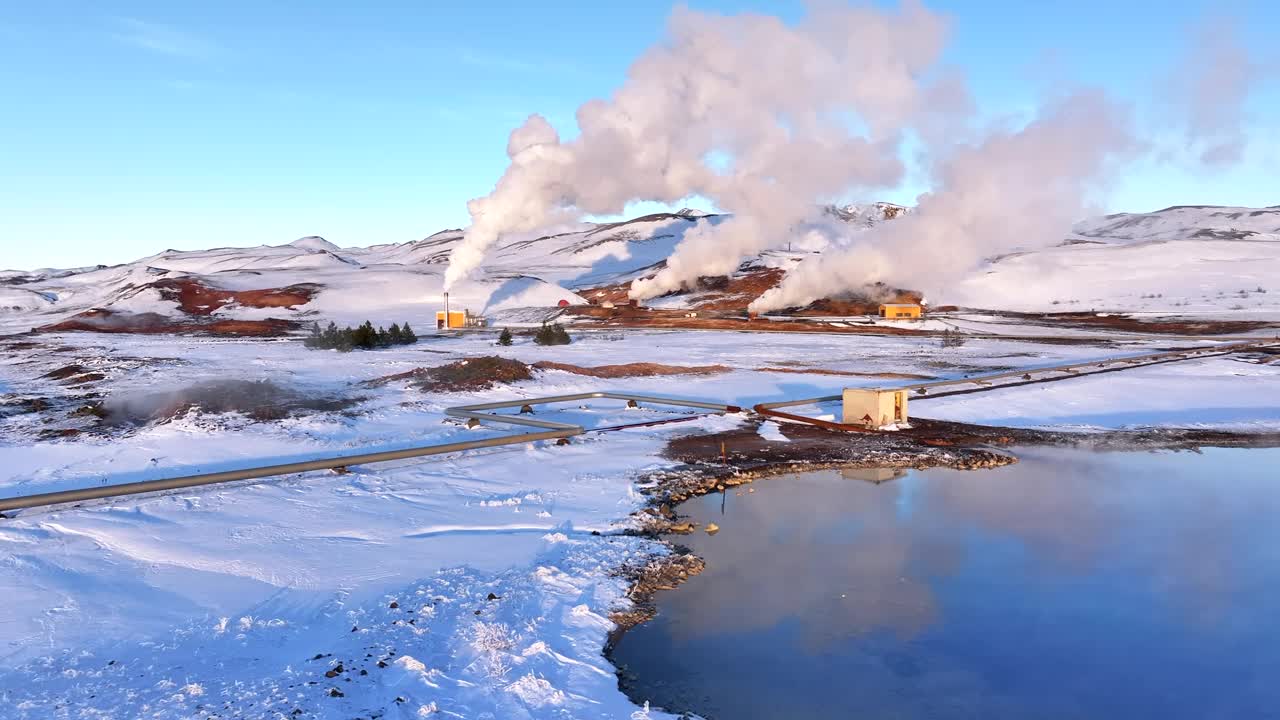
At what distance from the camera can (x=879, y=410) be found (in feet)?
53.4

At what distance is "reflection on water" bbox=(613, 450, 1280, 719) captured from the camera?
613 cm

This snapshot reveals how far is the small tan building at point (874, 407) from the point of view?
640 inches

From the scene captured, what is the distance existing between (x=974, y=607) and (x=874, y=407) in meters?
8.85

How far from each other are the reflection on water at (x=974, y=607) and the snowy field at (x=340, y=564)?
36.9 inches

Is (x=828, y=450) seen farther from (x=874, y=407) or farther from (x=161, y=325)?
(x=161, y=325)

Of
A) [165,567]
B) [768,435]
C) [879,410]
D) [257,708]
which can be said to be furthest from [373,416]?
[257,708]

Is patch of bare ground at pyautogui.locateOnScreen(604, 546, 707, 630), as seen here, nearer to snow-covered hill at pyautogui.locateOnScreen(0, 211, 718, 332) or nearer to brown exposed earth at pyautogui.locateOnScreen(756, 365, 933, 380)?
brown exposed earth at pyautogui.locateOnScreen(756, 365, 933, 380)

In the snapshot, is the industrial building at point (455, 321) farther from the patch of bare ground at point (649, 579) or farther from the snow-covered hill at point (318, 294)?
the patch of bare ground at point (649, 579)

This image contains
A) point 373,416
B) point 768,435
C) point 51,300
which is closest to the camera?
point 768,435

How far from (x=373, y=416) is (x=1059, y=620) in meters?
13.2

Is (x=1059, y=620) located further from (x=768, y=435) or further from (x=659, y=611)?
(x=768, y=435)

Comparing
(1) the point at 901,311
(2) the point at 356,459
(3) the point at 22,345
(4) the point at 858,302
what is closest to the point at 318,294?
(3) the point at 22,345

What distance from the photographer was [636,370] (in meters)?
25.8

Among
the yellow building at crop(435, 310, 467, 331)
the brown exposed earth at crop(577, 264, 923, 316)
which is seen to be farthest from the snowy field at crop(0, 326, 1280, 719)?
the brown exposed earth at crop(577, 264, 923, 316)
